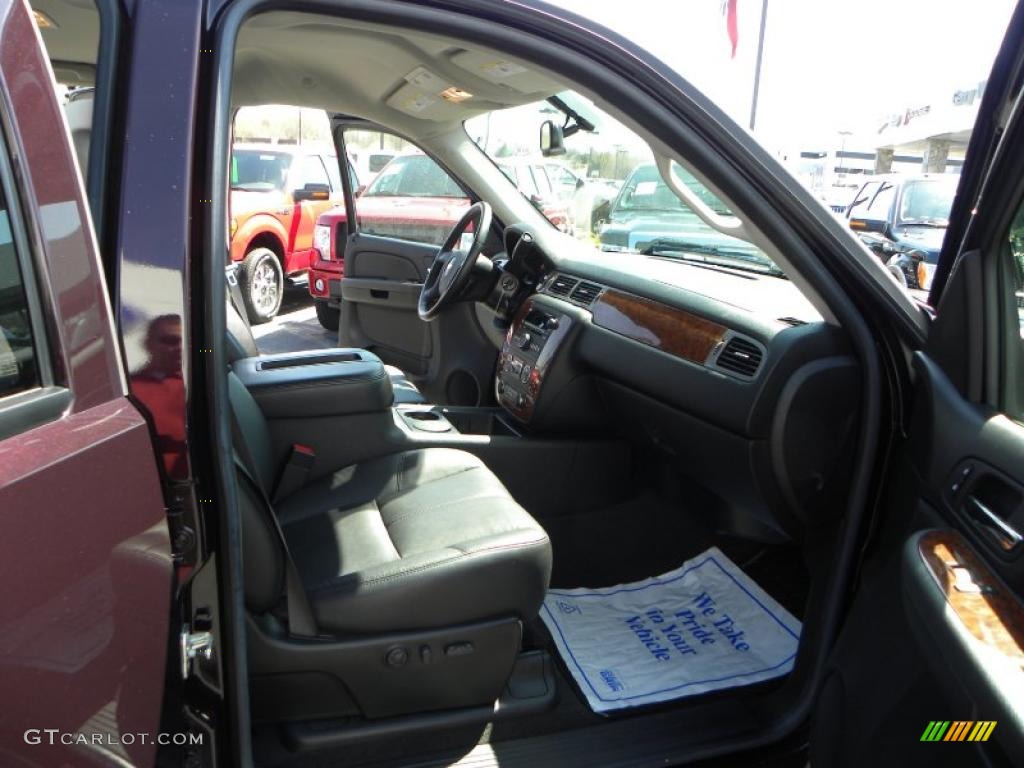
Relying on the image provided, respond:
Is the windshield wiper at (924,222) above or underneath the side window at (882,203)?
underneath

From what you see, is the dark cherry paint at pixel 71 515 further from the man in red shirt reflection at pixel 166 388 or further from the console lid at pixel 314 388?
the console lid at pixel 314 388

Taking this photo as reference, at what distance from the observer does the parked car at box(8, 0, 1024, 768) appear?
910mm

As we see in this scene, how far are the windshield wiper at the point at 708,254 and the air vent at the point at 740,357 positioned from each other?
0.37m

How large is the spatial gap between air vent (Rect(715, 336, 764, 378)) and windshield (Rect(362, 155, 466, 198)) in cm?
172

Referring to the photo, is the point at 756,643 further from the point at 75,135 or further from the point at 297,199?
the point at 297,199

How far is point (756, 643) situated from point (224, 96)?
6.32ft

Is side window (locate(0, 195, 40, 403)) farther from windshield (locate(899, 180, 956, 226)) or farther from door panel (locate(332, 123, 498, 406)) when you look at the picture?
windshield (locate(899, 180, 956, 226))

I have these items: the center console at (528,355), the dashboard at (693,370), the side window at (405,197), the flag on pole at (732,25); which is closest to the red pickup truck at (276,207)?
the side window at (405,197)

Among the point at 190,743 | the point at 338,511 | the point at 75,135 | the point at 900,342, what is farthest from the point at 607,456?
the point at 75,135

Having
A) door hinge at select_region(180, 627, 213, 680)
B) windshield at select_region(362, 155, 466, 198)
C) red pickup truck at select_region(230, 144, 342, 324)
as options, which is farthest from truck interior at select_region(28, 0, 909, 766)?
red pickup truck at select_region(230, 144, 342, 324)

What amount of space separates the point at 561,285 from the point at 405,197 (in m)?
1.87

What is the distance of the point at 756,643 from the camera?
2219 mm

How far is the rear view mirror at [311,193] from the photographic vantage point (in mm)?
8031

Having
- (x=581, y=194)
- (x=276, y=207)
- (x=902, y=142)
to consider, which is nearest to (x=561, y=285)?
(x=581, y=194)
